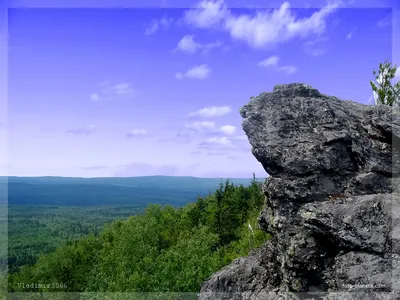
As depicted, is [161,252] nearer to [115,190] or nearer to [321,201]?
[321,201]

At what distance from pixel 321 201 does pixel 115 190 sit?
156 m

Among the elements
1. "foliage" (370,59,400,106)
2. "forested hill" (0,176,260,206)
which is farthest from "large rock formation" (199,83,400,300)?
"forested hill" (0,176,260,206)

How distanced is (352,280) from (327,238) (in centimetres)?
78

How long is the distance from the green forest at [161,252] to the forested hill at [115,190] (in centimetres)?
7629

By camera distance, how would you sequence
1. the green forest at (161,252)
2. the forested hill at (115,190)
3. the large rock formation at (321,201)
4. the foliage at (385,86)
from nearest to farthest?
the large rock formation at (321,201) → the foliage at (385,86) → the green forest at (161,252) → the forested hill at (115,190)

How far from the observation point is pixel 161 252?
105 feet

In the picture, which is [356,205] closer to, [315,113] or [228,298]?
[315,113]

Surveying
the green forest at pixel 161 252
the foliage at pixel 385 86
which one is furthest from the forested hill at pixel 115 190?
the foliage at pixel 385 86

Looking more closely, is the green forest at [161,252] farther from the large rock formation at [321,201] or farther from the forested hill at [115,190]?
the forested hill at [115,190]

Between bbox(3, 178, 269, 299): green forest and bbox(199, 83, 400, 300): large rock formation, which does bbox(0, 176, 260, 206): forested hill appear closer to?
bbox(3, 178, 269, 299): green forest

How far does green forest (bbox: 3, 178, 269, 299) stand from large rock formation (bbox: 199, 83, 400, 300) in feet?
36.0

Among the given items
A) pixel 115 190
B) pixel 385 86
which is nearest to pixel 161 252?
pixel 385 86

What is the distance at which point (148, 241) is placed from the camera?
31359mm

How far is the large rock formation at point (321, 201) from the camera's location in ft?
19.7
